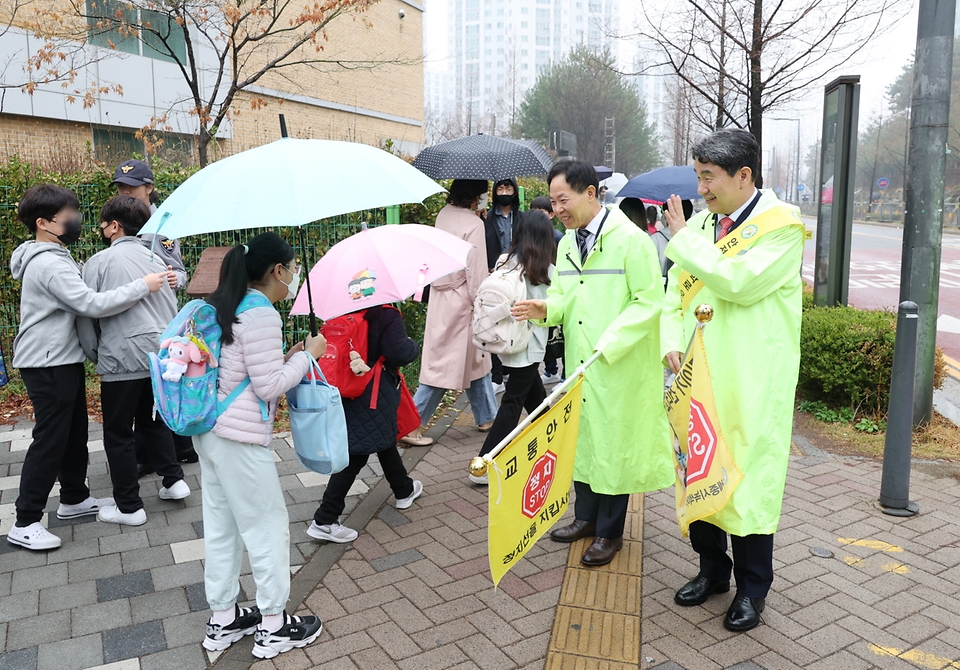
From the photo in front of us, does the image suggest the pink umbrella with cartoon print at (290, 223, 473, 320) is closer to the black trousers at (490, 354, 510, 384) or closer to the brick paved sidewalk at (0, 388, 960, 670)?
the brick paved sidewalk at (0, 388, 960, 670)

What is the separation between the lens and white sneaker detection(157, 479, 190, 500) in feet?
15.2

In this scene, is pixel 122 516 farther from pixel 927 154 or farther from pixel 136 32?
pixel 136 32

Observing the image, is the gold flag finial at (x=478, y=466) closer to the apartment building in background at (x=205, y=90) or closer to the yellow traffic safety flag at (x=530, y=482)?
the yellow traffic safety flag at (x=530, y=482)

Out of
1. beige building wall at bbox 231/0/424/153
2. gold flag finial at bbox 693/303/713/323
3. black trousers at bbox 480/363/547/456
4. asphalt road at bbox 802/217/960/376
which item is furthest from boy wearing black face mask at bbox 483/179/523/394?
beige building wall at bbox 231/0/424/153

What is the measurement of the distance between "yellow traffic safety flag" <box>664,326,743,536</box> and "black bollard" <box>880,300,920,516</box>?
1975mm

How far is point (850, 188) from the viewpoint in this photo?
24.3 ft

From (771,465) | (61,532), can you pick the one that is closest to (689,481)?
(771,465)

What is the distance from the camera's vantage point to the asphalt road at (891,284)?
11.3m

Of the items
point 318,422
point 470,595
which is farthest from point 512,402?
point 318,422

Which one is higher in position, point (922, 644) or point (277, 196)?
point (277, 196)

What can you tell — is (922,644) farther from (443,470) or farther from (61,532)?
(61,532)

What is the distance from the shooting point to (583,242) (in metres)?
3.84

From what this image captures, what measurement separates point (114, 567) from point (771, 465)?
10.3 ft

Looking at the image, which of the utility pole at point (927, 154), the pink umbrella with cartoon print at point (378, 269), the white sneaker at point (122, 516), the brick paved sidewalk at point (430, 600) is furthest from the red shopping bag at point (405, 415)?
the utility pole at point (927, 154)
